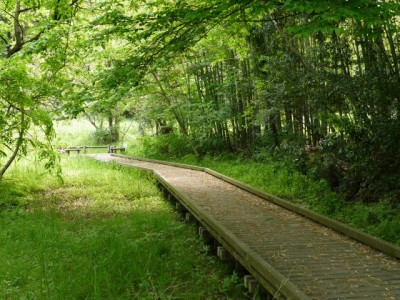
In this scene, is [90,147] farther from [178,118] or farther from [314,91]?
[314,91]

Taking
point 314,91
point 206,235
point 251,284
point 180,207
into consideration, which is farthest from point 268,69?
point 251,284

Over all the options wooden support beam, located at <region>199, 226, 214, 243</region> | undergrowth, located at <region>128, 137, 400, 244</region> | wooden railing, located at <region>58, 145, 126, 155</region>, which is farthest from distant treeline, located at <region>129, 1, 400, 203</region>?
wooden railing, located at <region>58, 145, 126, 155</region>

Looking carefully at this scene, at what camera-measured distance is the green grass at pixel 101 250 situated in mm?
5039

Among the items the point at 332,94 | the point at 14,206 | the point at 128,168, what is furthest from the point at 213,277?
the point at 128,168

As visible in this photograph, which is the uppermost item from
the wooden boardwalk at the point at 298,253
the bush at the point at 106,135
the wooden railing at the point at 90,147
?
the bush at the point at 106,135

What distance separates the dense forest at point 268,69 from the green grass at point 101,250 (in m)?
1.67

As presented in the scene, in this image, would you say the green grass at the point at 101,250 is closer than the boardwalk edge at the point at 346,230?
No

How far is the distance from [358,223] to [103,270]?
4383 mm

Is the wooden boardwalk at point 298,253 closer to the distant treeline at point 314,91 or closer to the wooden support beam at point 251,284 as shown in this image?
the wooden support beam at point 251,284

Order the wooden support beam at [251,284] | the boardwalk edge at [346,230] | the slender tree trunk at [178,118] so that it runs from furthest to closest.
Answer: the slender tree trunk at [178,118] → the boardwalk edge at [346,230] → the wooden support beam at [251,284]

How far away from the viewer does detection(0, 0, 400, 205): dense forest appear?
6.83 metres


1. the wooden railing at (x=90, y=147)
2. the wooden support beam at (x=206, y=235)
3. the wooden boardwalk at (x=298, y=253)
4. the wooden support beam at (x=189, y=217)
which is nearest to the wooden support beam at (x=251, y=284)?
the wooden boardwalk at (x=298, y=253)

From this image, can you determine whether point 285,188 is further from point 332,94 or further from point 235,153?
point 235,153

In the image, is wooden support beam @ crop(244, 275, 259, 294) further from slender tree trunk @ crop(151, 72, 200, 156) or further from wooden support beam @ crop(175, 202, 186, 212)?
slender tree trunk @ crop(151, 72, 200, 156)
